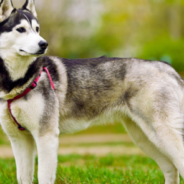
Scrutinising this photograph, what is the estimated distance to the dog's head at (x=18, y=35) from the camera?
10.1 ft

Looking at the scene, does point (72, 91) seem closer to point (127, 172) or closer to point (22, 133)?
point (22, 133)

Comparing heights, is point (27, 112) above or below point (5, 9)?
below

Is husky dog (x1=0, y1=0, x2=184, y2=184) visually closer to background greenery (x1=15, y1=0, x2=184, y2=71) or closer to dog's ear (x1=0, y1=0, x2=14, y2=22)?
dog's ear (x1=0, y1=0, x2=14, y2=22)

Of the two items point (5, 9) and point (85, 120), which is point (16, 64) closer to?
point (5, 9)

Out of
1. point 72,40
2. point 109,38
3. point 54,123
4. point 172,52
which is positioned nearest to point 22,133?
point 54,123

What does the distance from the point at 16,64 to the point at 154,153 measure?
2013mm

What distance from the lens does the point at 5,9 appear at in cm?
325

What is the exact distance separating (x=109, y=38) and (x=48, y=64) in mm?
22808

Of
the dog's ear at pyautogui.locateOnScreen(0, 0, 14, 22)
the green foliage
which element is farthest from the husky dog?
the green foliage

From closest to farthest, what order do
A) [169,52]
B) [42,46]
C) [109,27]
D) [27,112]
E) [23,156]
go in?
[42,46] → [27,112] → [23,156] → [169,52] → [109,27]

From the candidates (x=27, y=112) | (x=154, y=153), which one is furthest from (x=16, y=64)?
(x=154, y=153)

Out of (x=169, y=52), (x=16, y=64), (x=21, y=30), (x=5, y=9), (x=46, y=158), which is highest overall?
(x=5, y=9)

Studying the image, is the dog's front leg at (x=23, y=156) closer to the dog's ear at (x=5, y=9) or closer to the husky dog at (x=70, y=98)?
the husky dog at (x=70, y=98)

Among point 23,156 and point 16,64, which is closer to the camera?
point 16,64
